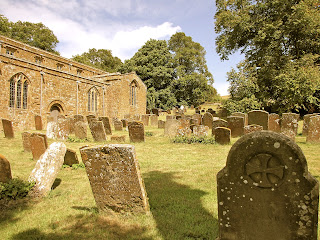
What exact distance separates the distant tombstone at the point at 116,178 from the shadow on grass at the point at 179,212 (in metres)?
0.39

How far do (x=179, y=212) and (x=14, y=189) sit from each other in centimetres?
320

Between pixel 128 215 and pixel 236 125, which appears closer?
pixel 128 215

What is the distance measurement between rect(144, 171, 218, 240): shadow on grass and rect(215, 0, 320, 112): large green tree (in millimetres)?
17117

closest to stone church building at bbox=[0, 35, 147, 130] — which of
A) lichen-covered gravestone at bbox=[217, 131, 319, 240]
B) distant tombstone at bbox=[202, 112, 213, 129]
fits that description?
distant tombstone at bbox=[202, 112, 213, 129]

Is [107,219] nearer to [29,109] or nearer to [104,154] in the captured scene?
[104,154]

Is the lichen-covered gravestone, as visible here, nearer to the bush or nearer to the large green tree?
the bush

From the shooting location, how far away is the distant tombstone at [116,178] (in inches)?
132

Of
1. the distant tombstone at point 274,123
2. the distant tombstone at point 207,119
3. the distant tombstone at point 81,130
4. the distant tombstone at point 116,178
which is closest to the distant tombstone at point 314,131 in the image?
the distant tombstone at point 274,123

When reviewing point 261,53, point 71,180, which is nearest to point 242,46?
point 261,53

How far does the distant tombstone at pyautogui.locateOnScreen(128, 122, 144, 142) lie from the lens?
1062cm

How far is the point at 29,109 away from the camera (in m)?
19.0

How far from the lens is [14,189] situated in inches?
163

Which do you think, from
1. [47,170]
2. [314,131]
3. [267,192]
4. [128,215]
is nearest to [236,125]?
[314,131]

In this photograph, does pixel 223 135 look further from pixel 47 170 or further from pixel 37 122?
pixel 37 122
